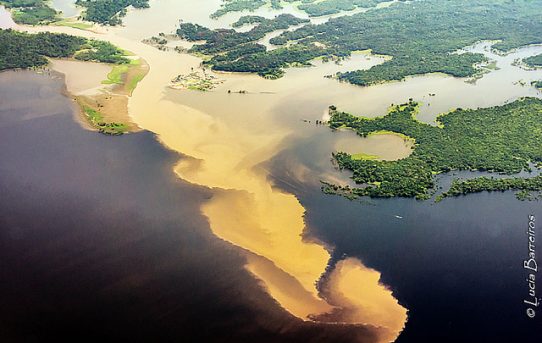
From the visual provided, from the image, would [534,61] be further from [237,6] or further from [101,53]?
[101,53]

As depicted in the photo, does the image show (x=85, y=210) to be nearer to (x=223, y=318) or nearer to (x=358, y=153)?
(x=223, y=318)

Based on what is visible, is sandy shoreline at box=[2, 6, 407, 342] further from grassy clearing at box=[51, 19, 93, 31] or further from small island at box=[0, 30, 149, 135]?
grassy clearing at box=[51, 19, 93, 31]

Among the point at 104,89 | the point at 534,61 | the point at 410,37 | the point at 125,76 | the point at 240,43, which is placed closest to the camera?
the point at 104,89

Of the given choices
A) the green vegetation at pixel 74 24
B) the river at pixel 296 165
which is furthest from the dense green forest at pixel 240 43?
the green vegetation at pixel 74 24

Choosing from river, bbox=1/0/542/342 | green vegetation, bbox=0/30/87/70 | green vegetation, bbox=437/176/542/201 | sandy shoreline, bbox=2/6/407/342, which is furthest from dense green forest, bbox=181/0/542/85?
green vegetation, bbox=437/176/542/201

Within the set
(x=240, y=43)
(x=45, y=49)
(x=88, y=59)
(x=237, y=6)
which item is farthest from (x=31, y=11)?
(x=240, y=43)

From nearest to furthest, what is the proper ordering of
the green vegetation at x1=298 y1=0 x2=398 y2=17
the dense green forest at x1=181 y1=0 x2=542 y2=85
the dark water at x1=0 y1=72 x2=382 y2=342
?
the dark water at x1=0 y1=72 x2=382 y2=342 < the dense green forest at x1=181 y1=0 x2=542 y2=85 < the green vegetation at x1=298 y1=0 x2=398 y2=17
